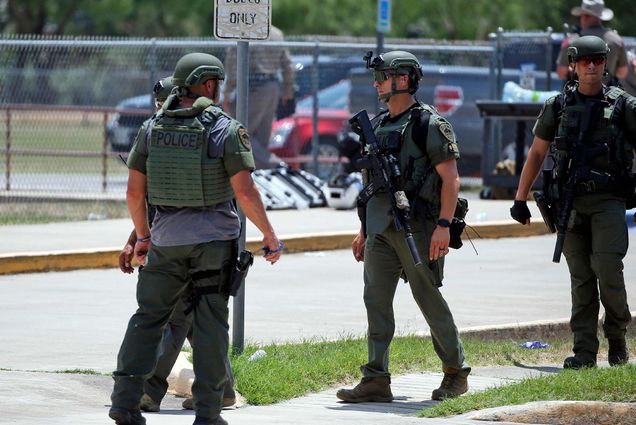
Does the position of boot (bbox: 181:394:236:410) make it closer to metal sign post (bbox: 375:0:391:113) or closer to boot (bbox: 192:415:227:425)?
boot (bbox: 192:415:227:425)

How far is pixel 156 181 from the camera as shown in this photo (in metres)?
6.66

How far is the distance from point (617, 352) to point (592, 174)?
3.72 ft

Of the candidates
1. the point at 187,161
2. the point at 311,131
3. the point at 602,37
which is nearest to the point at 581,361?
the point at 187,161

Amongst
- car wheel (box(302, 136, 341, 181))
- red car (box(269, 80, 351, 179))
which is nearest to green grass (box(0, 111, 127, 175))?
red car (box(269, 80, 351, 179))

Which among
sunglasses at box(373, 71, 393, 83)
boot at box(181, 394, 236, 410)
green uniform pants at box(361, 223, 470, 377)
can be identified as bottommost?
boot at box(181, 394, 236, 410)

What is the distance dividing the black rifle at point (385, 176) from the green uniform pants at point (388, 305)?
17cm

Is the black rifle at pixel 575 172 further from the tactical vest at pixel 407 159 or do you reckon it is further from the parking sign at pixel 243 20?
the parking sign at pixel 243 20

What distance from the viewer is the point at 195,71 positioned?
6.68m

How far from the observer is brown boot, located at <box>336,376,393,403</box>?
7742 mm

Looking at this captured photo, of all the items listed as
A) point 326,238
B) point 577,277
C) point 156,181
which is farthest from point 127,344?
point 326,238

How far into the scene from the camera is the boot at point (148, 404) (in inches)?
289

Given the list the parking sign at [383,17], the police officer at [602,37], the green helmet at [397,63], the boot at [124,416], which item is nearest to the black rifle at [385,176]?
the green helmet at [397,63]

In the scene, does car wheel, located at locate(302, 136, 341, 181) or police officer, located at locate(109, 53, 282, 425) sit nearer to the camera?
police officer, located at locate(109, 53, 282, 425)

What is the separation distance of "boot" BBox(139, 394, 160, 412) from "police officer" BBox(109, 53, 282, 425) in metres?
0.64
